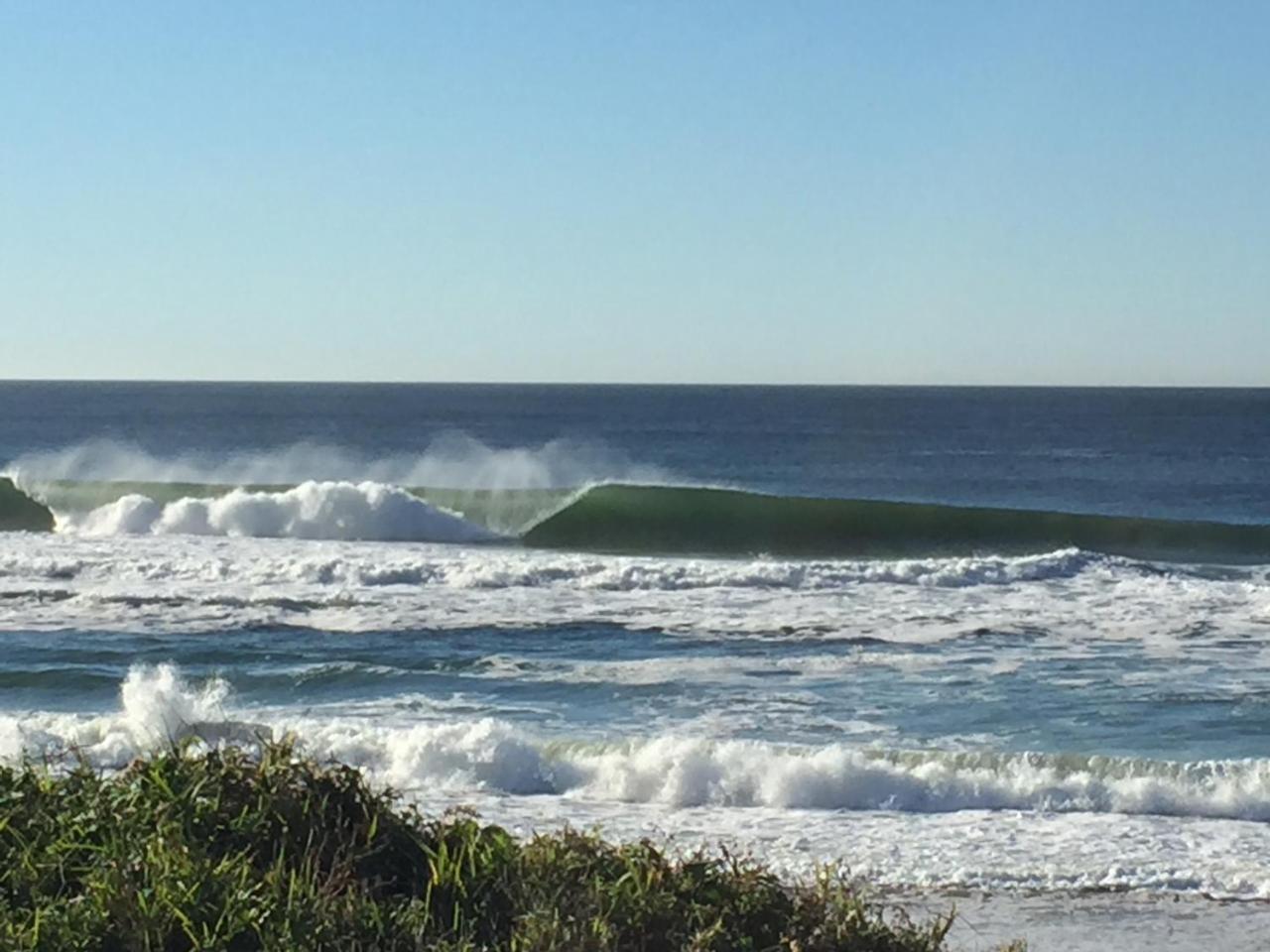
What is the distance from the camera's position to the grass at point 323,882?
356cm

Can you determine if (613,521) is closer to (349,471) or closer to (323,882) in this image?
(349,471)

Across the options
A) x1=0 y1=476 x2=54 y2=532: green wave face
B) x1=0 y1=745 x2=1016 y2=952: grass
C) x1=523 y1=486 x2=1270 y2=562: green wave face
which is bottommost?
x1=0 y1=476 x2=54 y2=532: green wave face

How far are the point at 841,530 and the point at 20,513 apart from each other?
16334 millimetres

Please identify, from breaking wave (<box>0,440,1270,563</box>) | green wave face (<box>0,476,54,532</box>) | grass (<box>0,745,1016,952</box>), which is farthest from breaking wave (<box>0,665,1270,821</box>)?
green wave face (<box>0,476,54,532</box>)

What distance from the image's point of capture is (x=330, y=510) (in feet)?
104

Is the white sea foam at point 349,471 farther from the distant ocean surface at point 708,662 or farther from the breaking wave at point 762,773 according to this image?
the breaking wave at point 762,773

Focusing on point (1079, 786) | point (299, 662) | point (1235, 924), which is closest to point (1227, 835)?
point (1079, 786)

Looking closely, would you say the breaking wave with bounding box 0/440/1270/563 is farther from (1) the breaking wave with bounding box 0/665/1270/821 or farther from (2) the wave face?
(1) the breaking wave with bounding box 0/665/1270/821

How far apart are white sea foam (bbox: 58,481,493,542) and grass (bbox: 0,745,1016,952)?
27.4 metres

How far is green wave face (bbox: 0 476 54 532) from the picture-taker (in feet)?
112

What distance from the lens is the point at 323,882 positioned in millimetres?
3844

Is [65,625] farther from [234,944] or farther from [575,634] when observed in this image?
[234,944]

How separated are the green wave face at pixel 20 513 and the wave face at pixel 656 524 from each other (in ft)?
0.13

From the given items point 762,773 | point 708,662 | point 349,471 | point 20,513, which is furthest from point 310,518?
point 762,773
